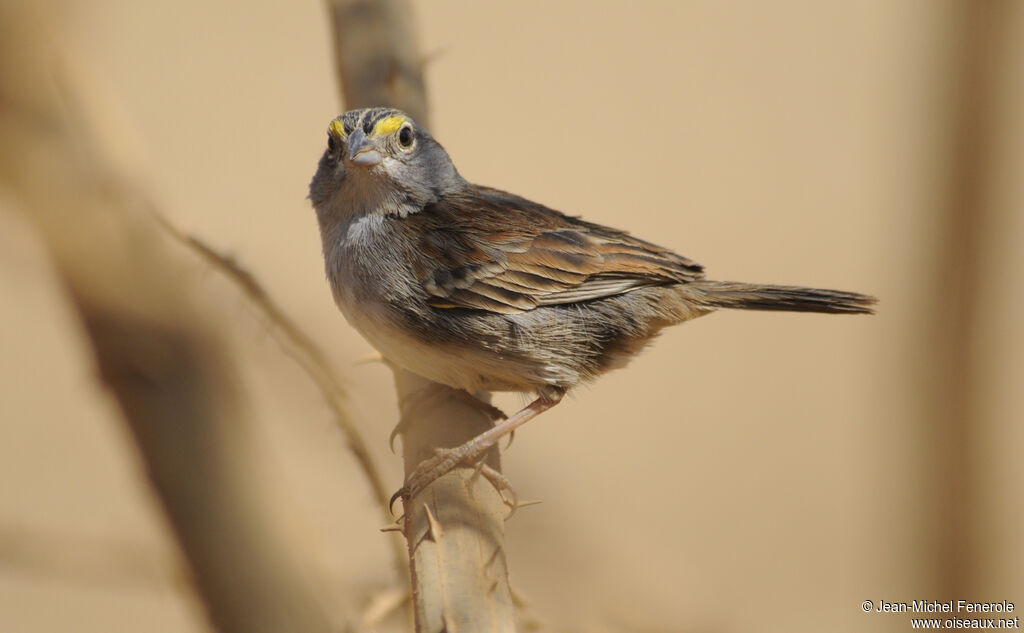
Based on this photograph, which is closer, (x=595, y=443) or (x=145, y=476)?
(x=145, y=476)

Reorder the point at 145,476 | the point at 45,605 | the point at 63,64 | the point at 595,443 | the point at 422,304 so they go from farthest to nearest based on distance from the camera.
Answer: the point at 595,443, the point at 45,605, the point at 422,304, the point at 63,64, the point at 145,476

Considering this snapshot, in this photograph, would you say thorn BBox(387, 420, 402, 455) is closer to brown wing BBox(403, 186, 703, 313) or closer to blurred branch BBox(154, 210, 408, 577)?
blurred branch BBox(154, 210, 408, 577)

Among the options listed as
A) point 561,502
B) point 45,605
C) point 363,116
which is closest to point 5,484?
point 45,605

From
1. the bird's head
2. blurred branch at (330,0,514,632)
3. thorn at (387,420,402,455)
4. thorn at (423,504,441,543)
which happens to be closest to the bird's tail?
blurred branch at (330,0,514,632)

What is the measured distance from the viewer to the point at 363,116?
3230 mm

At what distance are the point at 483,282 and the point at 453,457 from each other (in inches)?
26.6

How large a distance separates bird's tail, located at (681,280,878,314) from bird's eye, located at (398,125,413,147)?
1.14 m

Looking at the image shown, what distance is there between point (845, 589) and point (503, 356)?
15.8ft

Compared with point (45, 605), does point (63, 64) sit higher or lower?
higher

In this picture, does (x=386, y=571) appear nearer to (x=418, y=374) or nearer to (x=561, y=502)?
(x=561, y=502)

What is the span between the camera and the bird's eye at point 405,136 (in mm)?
3301

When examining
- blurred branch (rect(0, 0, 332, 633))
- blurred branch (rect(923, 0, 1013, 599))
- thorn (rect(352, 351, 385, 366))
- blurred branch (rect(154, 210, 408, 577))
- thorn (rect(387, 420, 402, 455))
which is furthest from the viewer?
thorn (rect(352, 351, 385, 366))

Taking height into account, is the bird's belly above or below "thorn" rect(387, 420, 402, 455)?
Result: above

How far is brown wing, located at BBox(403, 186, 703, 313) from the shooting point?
3266 millimetres
